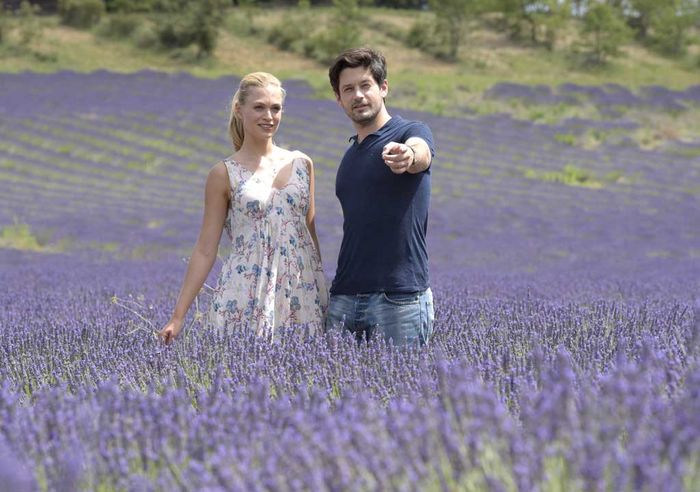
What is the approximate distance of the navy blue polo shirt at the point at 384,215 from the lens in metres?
2.88

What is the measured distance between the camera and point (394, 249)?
2.91 meters

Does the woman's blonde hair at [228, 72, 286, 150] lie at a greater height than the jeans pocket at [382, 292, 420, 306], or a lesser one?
greater

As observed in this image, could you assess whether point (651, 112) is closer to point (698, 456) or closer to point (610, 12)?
point (610, 12)

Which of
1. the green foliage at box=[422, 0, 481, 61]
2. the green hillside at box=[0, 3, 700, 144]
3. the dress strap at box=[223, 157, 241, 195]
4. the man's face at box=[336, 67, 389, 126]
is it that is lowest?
the green hillside at box=[0, 3, 700, 144]

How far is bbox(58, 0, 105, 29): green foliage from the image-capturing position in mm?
28109

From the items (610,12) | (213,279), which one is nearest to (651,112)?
(610,12)

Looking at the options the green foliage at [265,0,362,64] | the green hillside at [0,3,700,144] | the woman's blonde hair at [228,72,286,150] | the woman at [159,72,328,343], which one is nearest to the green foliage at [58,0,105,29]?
the green hillside at [0,3,700,144]

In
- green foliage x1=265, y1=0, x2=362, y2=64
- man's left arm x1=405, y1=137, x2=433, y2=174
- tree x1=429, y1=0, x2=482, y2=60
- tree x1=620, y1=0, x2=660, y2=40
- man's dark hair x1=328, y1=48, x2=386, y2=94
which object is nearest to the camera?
man's left arm x1=405, y1=137, x2=433, y2=174

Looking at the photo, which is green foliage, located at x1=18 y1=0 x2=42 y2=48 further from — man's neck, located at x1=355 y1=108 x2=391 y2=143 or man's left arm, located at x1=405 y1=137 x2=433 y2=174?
man's left arm, located at x1=405 y1=137 x2=433 y2=174

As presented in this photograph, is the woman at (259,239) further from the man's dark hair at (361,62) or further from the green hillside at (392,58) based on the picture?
the green hillside at (392,58)

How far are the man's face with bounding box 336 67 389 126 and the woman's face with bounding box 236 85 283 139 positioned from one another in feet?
0.78

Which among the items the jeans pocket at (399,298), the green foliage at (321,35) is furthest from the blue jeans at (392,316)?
the green foliage at (321,35)

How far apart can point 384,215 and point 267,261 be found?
0.49m

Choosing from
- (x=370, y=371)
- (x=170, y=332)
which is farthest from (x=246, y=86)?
(x=370, y=371)
